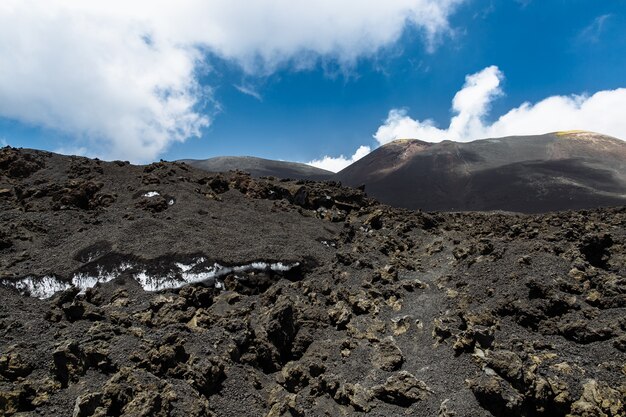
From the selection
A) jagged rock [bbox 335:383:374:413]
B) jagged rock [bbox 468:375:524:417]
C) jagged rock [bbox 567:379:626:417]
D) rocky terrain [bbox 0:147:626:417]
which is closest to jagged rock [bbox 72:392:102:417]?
rocky terrain [bbox 0:147:626:417]

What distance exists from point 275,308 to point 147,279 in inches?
154

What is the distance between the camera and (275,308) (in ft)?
30.4

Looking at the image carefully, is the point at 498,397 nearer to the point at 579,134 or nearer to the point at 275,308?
the point at 275,308

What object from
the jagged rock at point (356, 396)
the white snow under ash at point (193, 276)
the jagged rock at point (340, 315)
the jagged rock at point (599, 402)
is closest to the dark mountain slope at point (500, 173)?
the jagged rock at point (340, 315)

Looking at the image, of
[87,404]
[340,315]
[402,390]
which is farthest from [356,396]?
[87,404]

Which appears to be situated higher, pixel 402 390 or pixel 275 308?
pixel 275 308

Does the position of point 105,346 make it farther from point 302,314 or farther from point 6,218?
point 6,218

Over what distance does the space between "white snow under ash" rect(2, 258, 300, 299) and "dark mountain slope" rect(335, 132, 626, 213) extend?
33.2m

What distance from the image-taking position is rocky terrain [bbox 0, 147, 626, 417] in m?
6.75

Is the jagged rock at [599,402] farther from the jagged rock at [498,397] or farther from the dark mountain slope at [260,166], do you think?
the dark mountain slope at [260,166]

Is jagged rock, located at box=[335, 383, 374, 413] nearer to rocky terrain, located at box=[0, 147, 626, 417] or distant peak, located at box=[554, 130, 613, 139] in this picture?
rocky terrain, located at box=[0, 147, 626, 417]

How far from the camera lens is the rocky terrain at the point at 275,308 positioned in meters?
6.75

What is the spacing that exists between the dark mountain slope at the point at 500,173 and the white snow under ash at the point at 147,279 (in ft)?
109

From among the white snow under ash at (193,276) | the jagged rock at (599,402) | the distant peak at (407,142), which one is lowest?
the jagged rock at (599,402)
